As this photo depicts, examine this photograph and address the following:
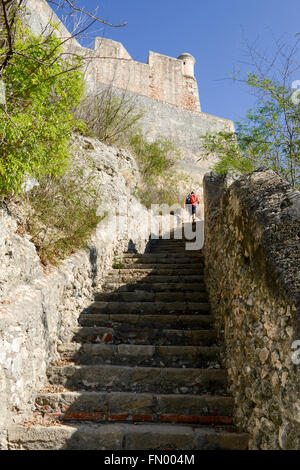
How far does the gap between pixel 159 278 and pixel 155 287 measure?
0.28 metres

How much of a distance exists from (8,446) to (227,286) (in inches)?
86.5

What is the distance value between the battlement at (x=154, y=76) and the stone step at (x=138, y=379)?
61.0 ft

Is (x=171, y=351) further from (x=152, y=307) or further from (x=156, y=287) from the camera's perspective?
(x=156, y=287)

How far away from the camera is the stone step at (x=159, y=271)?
4.95m

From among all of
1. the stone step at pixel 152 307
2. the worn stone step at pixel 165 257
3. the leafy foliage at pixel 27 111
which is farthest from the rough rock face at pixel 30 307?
the worn stone step at pixel 165 257

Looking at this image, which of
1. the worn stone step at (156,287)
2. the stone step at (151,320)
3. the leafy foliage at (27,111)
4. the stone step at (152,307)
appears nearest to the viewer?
the leafy foliage at (27,111)

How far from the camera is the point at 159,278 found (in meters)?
4.76

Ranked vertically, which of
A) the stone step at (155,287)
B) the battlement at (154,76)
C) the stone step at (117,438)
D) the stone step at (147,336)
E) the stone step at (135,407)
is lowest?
the stone step at (117,438)

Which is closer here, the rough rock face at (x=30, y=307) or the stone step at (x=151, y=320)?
the rough rock face at (x=30, y=307)

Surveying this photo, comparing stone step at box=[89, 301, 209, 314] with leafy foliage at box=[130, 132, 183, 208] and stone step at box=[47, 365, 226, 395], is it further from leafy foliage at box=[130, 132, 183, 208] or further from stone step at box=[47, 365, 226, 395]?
leafy foliage at box=[130, 132, 183, 208]

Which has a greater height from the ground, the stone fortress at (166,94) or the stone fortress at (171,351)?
the stone fortress at (166,94)

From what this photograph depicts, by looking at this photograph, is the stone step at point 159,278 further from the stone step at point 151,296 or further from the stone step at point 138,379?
the stone step at point 138,379

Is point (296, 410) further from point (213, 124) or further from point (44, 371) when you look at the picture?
point (213, 124)

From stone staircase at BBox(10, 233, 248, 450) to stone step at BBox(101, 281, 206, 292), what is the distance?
0.50 feet
